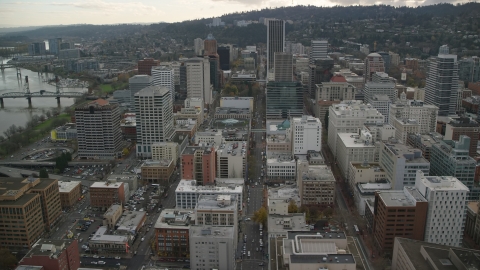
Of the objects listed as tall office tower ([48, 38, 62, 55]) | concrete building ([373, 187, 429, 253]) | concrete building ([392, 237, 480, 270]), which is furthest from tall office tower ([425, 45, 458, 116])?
tall office tower ([48, 38, 62, 55])

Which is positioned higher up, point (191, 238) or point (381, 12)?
point (381, 12)

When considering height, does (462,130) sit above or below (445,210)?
above

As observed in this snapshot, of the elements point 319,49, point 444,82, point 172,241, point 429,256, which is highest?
point 319,49

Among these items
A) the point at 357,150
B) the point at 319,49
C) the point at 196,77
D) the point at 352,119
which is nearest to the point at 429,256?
the point at 357,150

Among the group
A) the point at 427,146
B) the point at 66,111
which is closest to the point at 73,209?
the point at 427,146

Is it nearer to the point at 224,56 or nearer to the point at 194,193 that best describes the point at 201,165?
the point at 194,193

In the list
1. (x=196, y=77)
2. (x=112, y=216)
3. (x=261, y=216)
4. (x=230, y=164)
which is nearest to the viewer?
(x=112, y=216)

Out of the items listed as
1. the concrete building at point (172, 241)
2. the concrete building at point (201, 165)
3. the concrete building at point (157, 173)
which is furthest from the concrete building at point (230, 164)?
the concrete building at point (172, 241)

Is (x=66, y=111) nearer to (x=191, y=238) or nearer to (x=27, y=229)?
(x=27, y=229)
